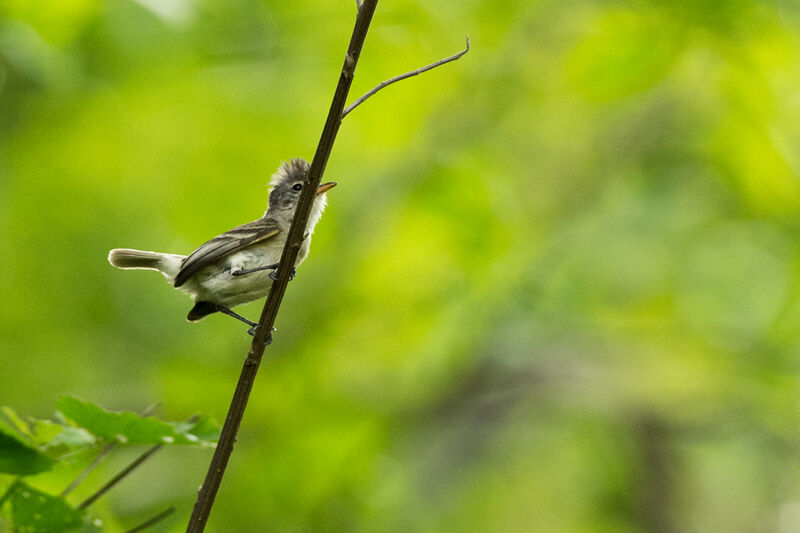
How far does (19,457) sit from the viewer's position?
1.96 meters

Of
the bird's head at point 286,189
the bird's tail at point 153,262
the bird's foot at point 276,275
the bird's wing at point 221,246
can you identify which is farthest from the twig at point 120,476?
the bird's head at point 286,189

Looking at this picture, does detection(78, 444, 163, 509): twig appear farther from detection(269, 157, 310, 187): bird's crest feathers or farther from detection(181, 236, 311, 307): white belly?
detection(269, 157, 310, 187): bird's crest feathers

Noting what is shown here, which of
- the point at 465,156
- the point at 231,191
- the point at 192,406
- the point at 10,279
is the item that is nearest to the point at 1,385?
the point at 10,279

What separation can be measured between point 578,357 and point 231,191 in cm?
348

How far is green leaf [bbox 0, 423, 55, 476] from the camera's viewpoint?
1915 millimetres

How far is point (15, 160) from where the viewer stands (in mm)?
6031

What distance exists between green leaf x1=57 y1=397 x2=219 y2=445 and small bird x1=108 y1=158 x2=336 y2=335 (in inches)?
51.7

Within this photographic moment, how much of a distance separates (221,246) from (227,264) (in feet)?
0.28

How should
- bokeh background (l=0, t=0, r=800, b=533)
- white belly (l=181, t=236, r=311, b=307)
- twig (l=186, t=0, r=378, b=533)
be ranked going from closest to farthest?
twig (l=186, t=0, r=378, b=533) < white belly (l=181, t=236, r=311, b=307) < bokeh background (l=0, t=0, r=800, b=533)

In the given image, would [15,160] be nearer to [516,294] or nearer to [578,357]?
[516,294]

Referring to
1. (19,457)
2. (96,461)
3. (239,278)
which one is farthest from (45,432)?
(239,278)

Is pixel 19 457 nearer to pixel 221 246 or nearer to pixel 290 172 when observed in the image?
pixel 221 246

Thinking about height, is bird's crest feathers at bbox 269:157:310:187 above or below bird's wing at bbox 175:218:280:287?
above

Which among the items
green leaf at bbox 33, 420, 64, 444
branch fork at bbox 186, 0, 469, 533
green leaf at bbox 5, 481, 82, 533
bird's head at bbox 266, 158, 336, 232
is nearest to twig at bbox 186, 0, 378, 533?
branch fork at bbox 186, 0, 469, 533
